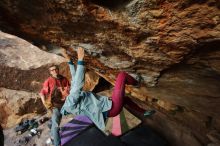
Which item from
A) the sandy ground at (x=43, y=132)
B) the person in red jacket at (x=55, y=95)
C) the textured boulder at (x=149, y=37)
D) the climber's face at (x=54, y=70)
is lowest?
the sandy ground at (x=43, y=132)

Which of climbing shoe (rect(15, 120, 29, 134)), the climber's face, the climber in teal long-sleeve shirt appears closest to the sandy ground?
climbing shoe (rect(15, 120, 29, 134))

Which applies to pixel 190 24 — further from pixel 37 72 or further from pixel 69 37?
pixel 37 72

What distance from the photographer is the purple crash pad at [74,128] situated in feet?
18.3

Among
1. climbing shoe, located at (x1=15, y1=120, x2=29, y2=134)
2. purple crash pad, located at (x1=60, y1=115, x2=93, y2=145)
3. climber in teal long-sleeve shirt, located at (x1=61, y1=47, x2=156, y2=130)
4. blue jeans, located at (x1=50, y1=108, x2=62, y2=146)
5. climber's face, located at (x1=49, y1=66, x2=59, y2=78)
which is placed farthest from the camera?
climbing shoe, located at (x1=15, y1=120, x2=29, y2=134)

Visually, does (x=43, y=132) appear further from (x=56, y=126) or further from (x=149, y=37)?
(x=149, y=37)

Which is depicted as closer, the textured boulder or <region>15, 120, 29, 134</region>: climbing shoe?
the textured boulder

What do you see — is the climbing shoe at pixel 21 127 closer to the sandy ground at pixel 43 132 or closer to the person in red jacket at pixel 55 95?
the sandy ground at pixel 43 132

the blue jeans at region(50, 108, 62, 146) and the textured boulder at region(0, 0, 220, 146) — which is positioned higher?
the textured boulder at region(0, 0, 220, 146)

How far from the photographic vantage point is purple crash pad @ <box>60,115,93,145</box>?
5578mm

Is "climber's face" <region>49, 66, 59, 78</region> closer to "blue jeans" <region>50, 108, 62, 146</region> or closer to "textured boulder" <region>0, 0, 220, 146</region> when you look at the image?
"textured boulder" <region>0, 0, 220, 146</region>

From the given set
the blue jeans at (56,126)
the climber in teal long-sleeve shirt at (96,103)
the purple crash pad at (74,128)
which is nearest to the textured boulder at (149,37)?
the climber in teal long-sleeve shirt at (96,103)

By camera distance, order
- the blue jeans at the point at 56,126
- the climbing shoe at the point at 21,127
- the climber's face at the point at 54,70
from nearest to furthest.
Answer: the climber's face at the point at 54,70 → the blue jeans at the point at 56,126 → the climbing shoe at the point at 21,127

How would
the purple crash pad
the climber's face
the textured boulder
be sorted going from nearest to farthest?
the textured boulder
the climber's face
the purple crash pad

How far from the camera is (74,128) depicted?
594 cm
